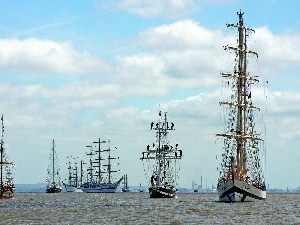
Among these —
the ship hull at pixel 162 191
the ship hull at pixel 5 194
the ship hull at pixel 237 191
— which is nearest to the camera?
the ship hull at pixel 237 191

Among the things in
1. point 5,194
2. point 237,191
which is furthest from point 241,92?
point 5,194

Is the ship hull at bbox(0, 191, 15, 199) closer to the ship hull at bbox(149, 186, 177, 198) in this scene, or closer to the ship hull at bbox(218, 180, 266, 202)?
the ship hull at bbox(149, 186, 177, 198)

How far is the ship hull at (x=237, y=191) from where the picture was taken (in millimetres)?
101213

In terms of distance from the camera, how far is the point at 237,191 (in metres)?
102

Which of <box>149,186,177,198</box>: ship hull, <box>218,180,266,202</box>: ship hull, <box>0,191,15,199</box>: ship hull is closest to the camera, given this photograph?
<box>218,180,266,202</box>: ship hull

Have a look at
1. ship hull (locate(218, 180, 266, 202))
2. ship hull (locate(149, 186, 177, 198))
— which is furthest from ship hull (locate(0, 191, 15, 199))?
ship hull (locate(218, 180, 266, 202))

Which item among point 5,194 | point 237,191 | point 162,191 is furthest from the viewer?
point 5,194

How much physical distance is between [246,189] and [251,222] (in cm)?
3884

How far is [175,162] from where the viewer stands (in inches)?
5561

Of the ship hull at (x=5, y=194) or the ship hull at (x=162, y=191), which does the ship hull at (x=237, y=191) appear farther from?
the ship hull at (x=5, y=194)

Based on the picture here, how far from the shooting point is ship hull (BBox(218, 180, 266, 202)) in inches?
3985

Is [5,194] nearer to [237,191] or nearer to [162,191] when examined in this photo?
[162,191]

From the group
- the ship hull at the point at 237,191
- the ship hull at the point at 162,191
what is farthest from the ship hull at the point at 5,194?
the ship hull at the point at 237,191

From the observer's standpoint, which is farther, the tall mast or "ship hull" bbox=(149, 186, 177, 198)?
"ship hull" bbox=(149, 186, 177, 198)
